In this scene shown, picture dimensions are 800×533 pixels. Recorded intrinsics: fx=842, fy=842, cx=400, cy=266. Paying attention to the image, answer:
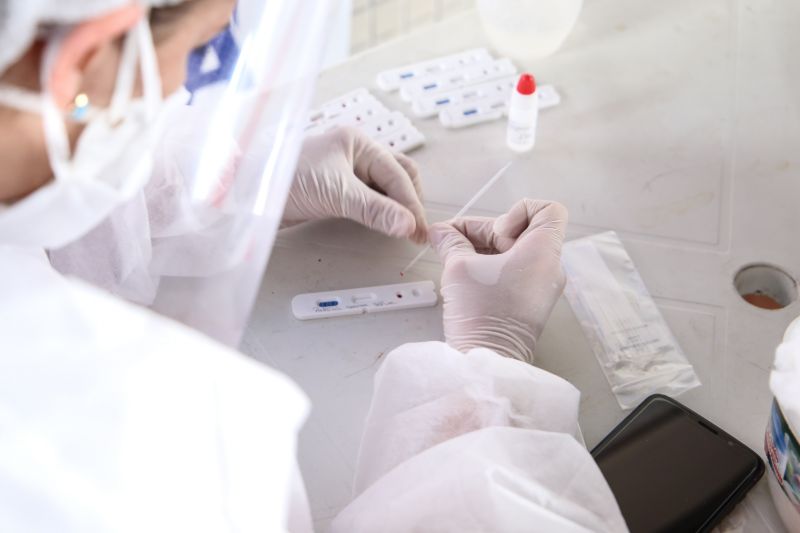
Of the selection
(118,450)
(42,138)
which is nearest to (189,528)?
(118,450)

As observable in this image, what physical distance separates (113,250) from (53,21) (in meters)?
0.41

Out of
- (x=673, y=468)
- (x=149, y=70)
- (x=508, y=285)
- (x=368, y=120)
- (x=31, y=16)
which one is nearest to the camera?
(x=31, y=16)

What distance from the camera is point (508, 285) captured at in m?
0.97

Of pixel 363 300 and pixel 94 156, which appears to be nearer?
pixel 94 156

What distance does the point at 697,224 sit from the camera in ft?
3.67

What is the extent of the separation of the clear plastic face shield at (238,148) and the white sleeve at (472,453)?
19 cm

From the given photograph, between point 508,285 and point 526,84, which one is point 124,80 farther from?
point 526,84

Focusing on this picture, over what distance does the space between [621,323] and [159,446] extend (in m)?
0.61

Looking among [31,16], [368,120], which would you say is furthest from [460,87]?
[31,16]

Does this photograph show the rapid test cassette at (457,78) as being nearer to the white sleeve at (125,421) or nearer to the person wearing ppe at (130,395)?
the person wearing ppe at (130,395)

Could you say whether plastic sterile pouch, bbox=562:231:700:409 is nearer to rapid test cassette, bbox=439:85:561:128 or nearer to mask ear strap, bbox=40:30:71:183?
rapid test cassette, bbox=439:85:561:128

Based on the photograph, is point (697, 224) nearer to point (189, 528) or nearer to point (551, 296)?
point (551, 296)

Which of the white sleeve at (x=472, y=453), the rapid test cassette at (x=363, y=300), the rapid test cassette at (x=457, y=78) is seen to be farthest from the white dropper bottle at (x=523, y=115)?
the white sleeve at (x=472, y=453)

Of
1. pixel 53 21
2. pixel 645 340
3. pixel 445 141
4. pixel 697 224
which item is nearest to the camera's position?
→ pixel 53 21
